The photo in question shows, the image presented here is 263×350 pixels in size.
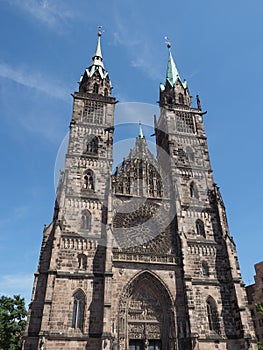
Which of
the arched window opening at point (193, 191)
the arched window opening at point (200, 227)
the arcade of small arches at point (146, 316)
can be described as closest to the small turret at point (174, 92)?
the arched window opening at point (193, 191)

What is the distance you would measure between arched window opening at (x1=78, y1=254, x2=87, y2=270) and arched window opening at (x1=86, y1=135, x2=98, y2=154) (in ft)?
32.6

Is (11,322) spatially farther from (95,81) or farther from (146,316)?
(95,81)

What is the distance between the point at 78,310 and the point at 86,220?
664 centimetres

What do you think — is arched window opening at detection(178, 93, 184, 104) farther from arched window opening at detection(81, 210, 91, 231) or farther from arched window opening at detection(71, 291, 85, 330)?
arched window opening at detection(71, 291, 85, 330)

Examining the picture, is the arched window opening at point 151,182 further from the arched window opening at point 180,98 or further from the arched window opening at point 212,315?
the arched window opening at point 180,98

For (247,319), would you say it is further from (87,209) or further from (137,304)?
(87,209)

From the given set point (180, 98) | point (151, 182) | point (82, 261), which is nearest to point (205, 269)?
point (151, 182)

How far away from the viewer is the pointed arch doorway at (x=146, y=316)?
1966cm

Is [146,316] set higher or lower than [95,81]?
lower

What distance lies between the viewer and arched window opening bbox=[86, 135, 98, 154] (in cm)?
2747

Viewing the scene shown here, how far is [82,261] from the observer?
21219mm

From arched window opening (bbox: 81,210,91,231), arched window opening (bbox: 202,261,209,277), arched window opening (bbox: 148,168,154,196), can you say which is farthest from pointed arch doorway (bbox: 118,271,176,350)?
arched window opening (bbox: 148,168,154,196)

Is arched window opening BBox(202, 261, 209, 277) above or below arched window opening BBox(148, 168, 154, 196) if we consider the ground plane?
below

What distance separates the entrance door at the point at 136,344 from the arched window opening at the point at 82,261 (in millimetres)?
5847
